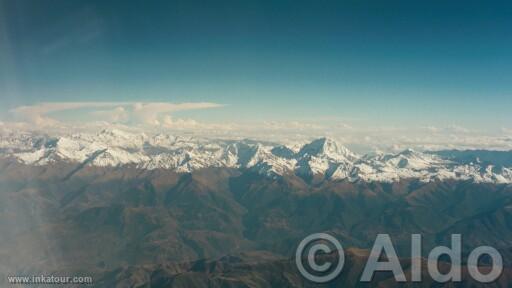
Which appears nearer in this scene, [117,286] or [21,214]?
[21,214]

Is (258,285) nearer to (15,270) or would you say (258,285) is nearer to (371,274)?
(371,274)

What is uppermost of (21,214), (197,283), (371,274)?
(21,214)

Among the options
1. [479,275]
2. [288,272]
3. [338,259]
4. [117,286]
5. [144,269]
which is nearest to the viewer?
[479,275]

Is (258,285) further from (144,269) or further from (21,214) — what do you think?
(21,214)

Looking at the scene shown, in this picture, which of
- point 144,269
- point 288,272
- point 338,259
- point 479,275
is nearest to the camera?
point 479,275

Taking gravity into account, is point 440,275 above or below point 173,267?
above

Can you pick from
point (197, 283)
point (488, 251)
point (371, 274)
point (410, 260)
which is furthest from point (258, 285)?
point (488, 251)

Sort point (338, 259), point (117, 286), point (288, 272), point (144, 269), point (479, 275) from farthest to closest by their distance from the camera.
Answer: point (144, 269) → point (117, 286) → point (288, 272) → point (338, 259) → point (479, 275)

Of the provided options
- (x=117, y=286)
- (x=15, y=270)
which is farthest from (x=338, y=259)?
(x=15, y=270)

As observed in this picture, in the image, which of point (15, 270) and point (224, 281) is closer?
point (224, 281)
